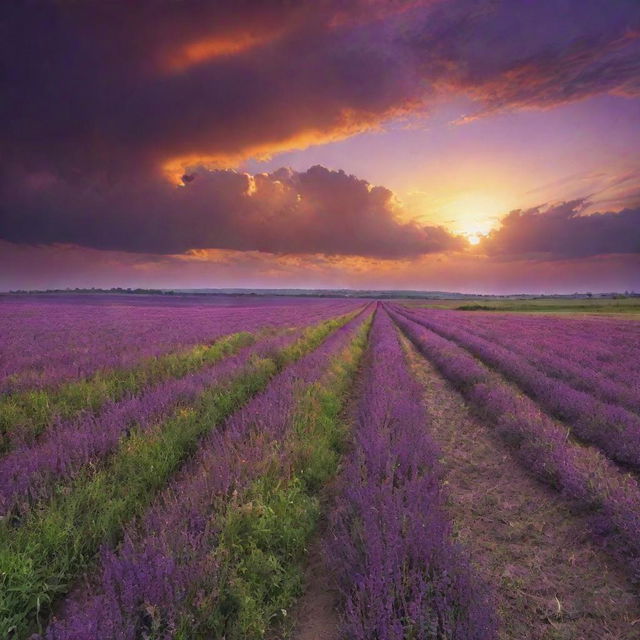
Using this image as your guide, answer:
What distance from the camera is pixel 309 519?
3.36 m

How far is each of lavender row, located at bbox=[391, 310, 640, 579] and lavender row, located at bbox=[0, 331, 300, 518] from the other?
5300 mm

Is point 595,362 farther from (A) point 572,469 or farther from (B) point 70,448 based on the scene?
(B) point 70,448

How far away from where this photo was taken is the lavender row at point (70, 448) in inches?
127

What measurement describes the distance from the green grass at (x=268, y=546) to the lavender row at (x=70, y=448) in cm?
178

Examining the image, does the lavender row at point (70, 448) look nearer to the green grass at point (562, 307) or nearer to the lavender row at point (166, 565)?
the lavender row at point (166, 565)

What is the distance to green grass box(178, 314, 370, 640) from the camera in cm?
225

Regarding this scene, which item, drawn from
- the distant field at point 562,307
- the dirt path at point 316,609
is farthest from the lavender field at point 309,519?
the distant field at point 562,307

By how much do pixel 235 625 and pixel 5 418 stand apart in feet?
17.1

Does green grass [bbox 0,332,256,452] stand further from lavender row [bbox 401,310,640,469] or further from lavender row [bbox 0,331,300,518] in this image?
lavender row [bbox 401,310,640,469]

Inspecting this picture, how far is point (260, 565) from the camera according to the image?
268 cm

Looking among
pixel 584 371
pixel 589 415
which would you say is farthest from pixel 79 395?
pixel 584 371

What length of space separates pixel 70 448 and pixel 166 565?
2.67m

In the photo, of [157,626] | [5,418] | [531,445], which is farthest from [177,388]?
[531,445]

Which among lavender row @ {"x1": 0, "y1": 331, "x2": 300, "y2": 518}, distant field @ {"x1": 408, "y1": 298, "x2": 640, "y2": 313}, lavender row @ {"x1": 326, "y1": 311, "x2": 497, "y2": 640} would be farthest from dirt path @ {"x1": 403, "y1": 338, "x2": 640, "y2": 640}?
distant field @ {"x1": 408, "y1": 298, "x2": 640, "y2": 313}
